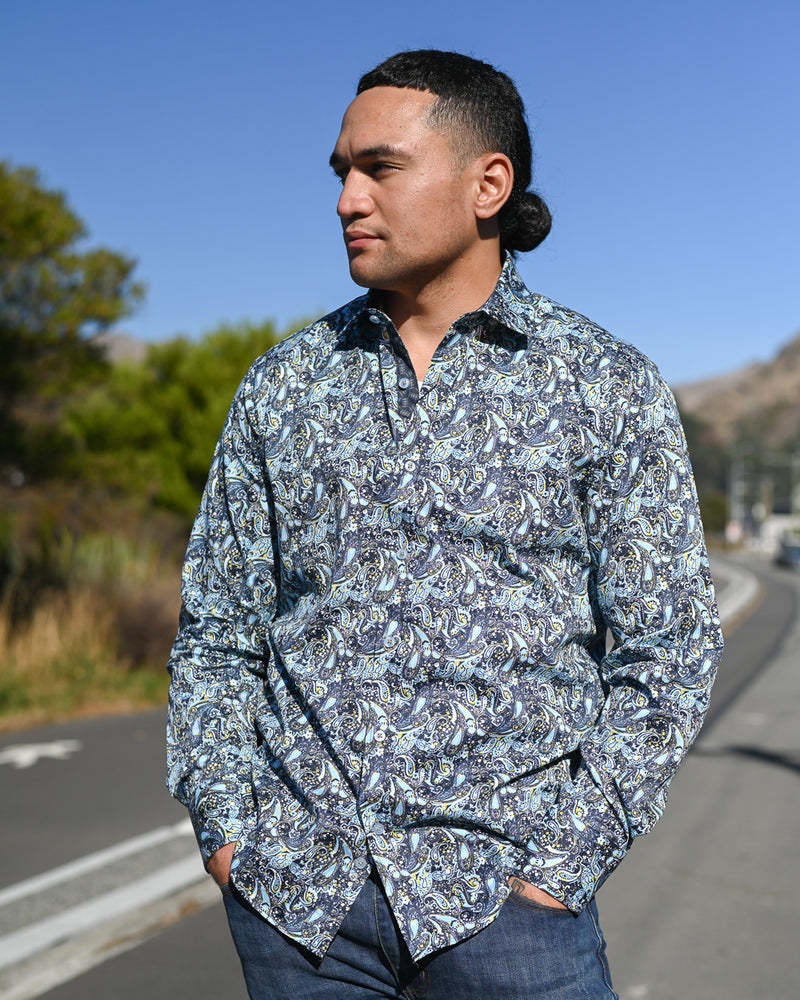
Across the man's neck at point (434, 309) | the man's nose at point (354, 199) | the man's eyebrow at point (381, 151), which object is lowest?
the man's neck at point (434, 309)

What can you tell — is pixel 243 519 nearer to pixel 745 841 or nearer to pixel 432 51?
pixel 432 51

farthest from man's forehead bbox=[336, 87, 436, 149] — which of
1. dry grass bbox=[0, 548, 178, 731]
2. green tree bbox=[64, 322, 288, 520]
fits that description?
green tree bbox=[64, 322, 288, 520]

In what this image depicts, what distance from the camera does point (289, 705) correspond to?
1.89m

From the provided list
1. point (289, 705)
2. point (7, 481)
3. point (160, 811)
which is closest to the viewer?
point (289, 705)

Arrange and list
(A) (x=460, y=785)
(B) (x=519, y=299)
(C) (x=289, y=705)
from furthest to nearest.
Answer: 1. (B) (x=519, y=299)
2. (C) (x=289, y=705)
3. (A) (x=460, y=785)

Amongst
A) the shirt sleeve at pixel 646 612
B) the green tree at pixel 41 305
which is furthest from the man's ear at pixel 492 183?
the green tree at pixel 41 305

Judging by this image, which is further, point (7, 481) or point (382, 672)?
point (7, 481)

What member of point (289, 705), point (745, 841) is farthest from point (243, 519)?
point (745, 841)

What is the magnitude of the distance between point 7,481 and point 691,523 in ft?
37.5

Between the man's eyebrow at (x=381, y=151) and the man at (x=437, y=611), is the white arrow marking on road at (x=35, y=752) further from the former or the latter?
the man's eyebrow at (x=381, y=151)

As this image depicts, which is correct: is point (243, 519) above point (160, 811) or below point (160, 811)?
above

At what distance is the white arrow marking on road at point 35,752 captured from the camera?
7715 mm

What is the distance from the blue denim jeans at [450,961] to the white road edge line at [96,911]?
2850mm

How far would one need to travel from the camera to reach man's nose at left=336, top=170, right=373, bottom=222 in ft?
6.44
